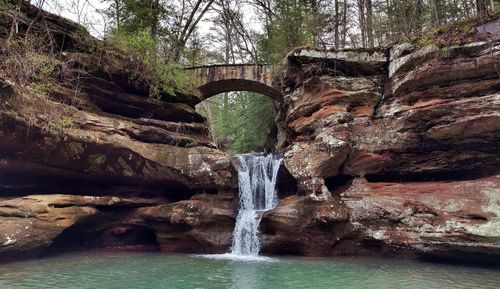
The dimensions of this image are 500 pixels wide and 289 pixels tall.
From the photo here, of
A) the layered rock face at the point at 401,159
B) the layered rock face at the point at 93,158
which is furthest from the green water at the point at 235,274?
the layered rock face at the point at 93,158

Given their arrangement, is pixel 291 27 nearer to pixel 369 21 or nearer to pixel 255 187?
pixel 369 21

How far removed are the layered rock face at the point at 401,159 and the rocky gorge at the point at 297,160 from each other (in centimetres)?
4

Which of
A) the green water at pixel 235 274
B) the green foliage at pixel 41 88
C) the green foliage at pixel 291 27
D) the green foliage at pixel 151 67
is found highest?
the green foliage at pixel 291 27

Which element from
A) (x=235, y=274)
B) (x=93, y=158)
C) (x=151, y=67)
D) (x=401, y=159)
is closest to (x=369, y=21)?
(x=401, y=159)

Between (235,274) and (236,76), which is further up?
(236,76)

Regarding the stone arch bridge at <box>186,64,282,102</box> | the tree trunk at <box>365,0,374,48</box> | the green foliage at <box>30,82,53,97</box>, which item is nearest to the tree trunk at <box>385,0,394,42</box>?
the tree trunk at <box>365,0,374,48</box>

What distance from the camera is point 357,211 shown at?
10836 mm

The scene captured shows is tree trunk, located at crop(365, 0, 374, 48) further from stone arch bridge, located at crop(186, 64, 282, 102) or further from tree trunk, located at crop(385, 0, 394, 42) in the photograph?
stone arch bridge, located at crop(186, 64, 282, 102)

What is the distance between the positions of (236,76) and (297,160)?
6387 millimetres

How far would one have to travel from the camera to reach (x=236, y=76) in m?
16.6

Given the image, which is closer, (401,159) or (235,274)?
(235,274)

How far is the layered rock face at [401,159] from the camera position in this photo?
9.64 metres

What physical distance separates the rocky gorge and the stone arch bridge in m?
2.94

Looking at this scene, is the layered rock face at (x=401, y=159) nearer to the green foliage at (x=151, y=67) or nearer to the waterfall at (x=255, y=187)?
the waterfall at (x=255, y=187)
